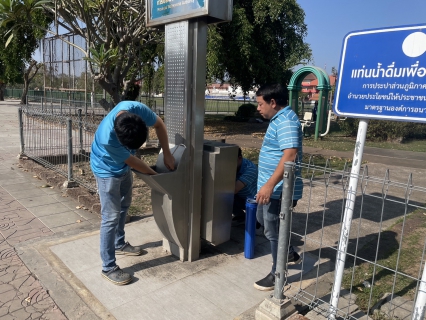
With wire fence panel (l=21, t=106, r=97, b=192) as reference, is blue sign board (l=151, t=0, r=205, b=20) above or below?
above

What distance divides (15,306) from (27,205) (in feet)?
8.79

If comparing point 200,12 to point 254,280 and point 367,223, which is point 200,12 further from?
point 367,223

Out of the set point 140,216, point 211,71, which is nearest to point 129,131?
point 140,216

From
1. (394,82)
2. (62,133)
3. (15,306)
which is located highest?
(394,82)

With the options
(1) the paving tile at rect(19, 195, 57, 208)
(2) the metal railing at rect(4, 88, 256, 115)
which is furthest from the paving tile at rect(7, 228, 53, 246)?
(2) the metal railing at rect(4, 88, 256, 115)

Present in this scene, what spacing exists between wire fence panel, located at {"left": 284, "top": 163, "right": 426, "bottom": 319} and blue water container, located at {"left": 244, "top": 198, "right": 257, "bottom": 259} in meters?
0.50

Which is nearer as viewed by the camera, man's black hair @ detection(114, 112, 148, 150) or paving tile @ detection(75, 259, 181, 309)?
man's black hair @ detection(114, 112, 148, 150)

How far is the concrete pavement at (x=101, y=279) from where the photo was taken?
2869mm

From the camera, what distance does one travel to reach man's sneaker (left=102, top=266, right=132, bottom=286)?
10.4 feet

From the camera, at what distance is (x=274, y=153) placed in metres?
3.07

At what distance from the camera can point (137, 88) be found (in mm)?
16422

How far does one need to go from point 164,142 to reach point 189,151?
11.2 inches

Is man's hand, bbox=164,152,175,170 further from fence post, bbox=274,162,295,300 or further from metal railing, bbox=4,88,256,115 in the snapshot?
metal railing, bbox=4,88,256,115

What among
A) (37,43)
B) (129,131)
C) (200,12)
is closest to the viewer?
(129,131)
